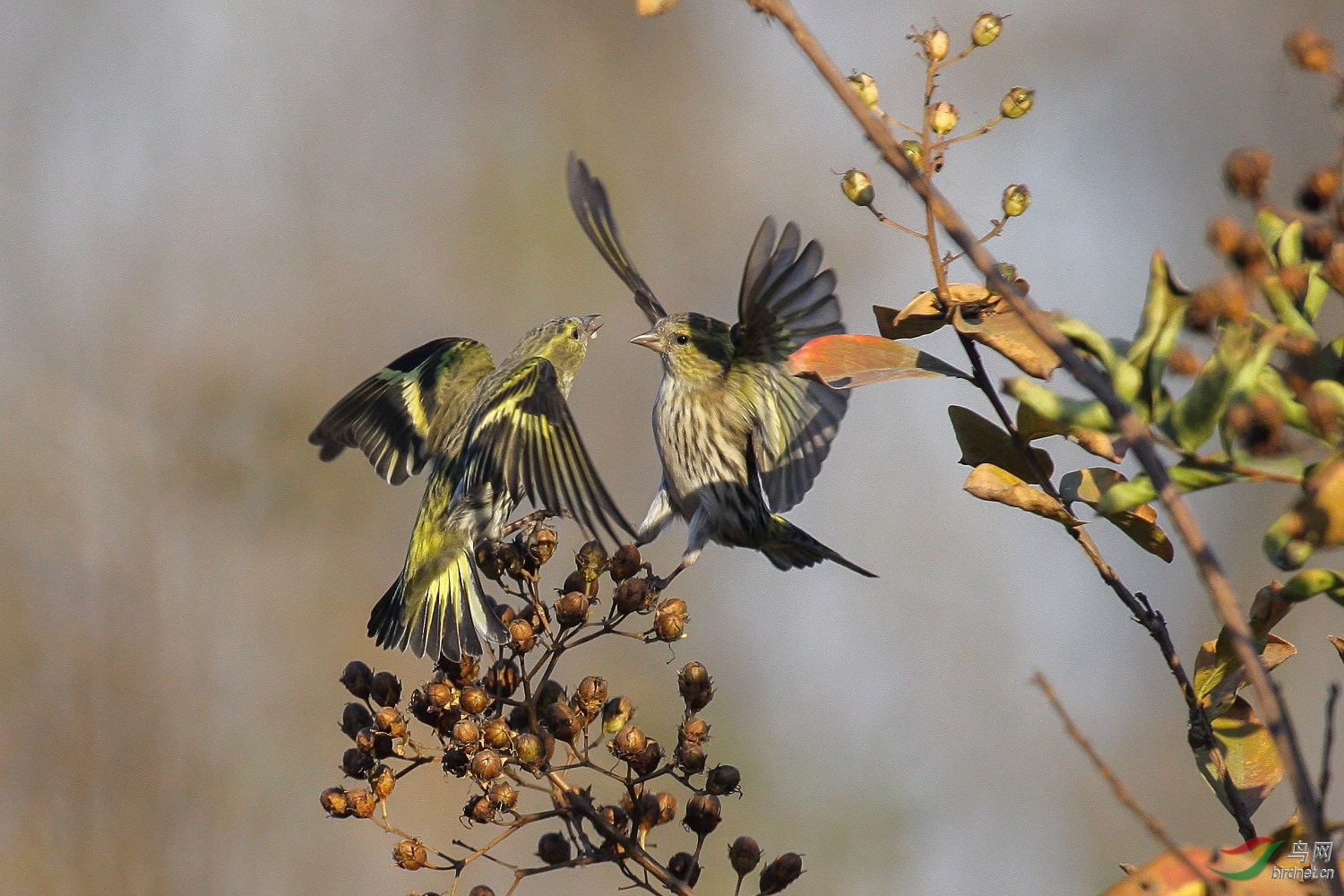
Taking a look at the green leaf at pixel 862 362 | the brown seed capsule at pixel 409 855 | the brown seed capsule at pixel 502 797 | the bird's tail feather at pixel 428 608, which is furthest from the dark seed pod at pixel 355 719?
the bird's tail feather at pixel 428 608

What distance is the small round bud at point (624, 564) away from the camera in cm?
229

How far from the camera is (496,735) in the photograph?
190 cm

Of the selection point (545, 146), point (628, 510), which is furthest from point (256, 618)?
point (545, 146)

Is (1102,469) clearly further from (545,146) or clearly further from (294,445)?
(545,146)

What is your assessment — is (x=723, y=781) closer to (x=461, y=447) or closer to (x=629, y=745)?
(x=629, y=745)

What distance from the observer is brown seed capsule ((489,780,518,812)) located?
6.44ft

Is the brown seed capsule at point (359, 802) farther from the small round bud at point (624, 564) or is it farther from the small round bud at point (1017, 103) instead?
the small round bud at point (1017, 103)

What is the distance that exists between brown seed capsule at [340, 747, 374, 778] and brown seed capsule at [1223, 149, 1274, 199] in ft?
5.20

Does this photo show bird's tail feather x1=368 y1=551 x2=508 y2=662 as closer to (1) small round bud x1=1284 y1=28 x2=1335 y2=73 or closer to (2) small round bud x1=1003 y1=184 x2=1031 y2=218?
(2) small round bud x1=1003 y1=184 x2=1031 y2=218

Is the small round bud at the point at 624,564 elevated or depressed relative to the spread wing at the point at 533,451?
depressed

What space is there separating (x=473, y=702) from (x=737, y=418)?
2022 millimetres

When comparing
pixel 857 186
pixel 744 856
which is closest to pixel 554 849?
pixel 744 856

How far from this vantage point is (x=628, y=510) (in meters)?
7.11

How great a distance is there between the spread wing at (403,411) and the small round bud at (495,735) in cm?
232
